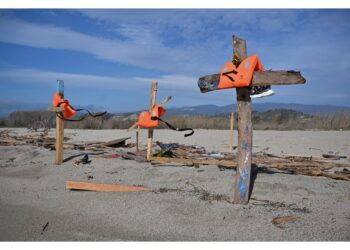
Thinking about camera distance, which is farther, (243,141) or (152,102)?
(152,102)

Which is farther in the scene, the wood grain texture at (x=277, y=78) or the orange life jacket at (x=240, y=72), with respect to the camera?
the orange life jacket at (x=240, y=72)

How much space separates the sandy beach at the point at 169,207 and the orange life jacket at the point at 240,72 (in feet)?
6.27

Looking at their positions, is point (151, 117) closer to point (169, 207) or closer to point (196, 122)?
point (169, 207)

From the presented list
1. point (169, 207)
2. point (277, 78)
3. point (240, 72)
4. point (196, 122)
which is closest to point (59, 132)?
point (169, 207)

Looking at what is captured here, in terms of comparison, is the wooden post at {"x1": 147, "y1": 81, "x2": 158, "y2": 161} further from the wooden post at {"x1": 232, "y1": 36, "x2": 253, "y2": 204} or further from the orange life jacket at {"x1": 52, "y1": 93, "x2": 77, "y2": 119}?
the wooden post at {"x1": 232, "y1": 36, "x2": 253, "y2": 204}

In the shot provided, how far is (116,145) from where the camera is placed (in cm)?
1313

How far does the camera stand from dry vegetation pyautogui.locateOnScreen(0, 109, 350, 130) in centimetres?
1923

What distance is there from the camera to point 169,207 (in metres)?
5.31

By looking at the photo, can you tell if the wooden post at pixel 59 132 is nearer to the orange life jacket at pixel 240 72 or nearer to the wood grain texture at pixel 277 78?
the orange life jacket at pixel 240 72

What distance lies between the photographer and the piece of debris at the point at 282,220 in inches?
179

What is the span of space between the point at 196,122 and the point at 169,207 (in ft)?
58.6

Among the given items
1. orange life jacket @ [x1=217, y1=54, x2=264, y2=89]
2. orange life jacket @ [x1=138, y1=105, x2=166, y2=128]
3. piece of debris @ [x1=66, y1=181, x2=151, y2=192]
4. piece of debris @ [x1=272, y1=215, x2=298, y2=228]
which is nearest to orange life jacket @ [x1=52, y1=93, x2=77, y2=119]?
orange life jacket @ [x1=138, y1=105, x2=166, y2=128]

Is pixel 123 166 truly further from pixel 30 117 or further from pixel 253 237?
pixel 30 117

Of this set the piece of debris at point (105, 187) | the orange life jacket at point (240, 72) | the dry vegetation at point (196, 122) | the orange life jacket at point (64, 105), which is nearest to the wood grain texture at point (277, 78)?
the orange life jacket at point (240, 72)
